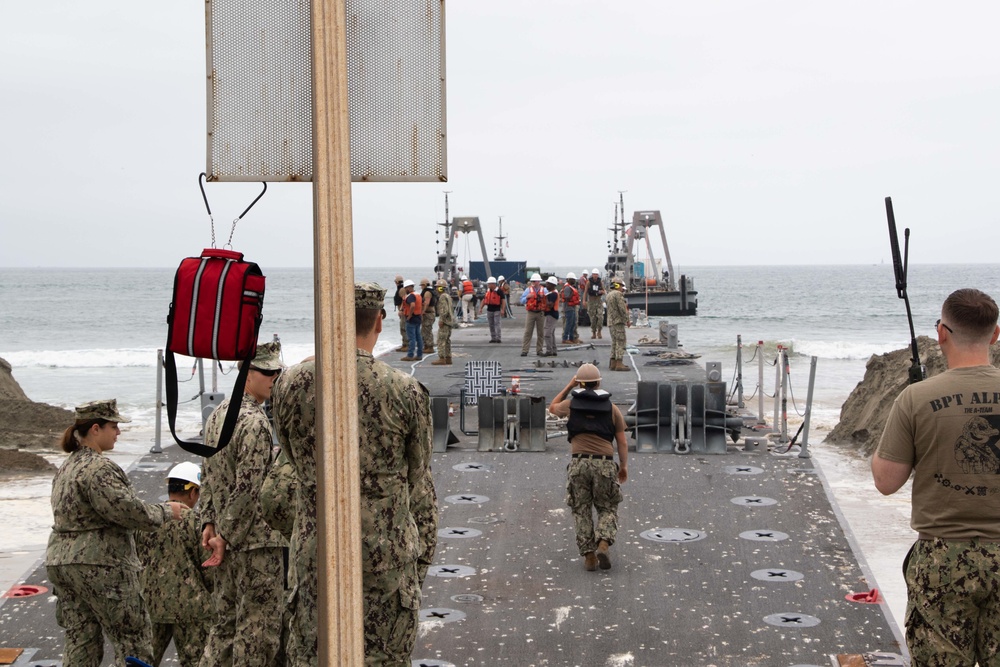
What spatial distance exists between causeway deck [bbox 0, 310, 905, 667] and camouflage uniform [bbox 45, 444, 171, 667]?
1.62 meters

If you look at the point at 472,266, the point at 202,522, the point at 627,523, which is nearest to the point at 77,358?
the point at 472,266

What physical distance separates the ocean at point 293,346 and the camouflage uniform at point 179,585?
1326 millimetres

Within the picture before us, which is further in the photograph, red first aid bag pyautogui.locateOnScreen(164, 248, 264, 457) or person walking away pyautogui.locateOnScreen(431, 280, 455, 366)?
person walking away pyautogui.locateOnScreen(431, 280, 455, 366)

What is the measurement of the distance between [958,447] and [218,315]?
104 inches

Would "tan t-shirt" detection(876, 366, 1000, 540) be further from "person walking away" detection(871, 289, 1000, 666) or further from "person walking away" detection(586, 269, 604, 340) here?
"person walking away" detection(586, 269, 604, 340)

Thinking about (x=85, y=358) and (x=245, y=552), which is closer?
(x=245, y=552)

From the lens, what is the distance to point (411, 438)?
13.3 ft

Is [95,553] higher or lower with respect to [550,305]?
lower

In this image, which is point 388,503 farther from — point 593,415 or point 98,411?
point 593,415

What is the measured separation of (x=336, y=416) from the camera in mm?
2791

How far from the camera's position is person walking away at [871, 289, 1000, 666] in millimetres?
4035

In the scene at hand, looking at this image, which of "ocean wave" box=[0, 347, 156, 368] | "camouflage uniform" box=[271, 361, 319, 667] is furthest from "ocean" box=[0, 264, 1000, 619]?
"camouflage uniform" box=[271, 361, 319, 667]

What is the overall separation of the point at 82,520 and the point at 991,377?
4.04 meters

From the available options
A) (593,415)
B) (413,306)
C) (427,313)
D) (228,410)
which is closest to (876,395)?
(413,306)
